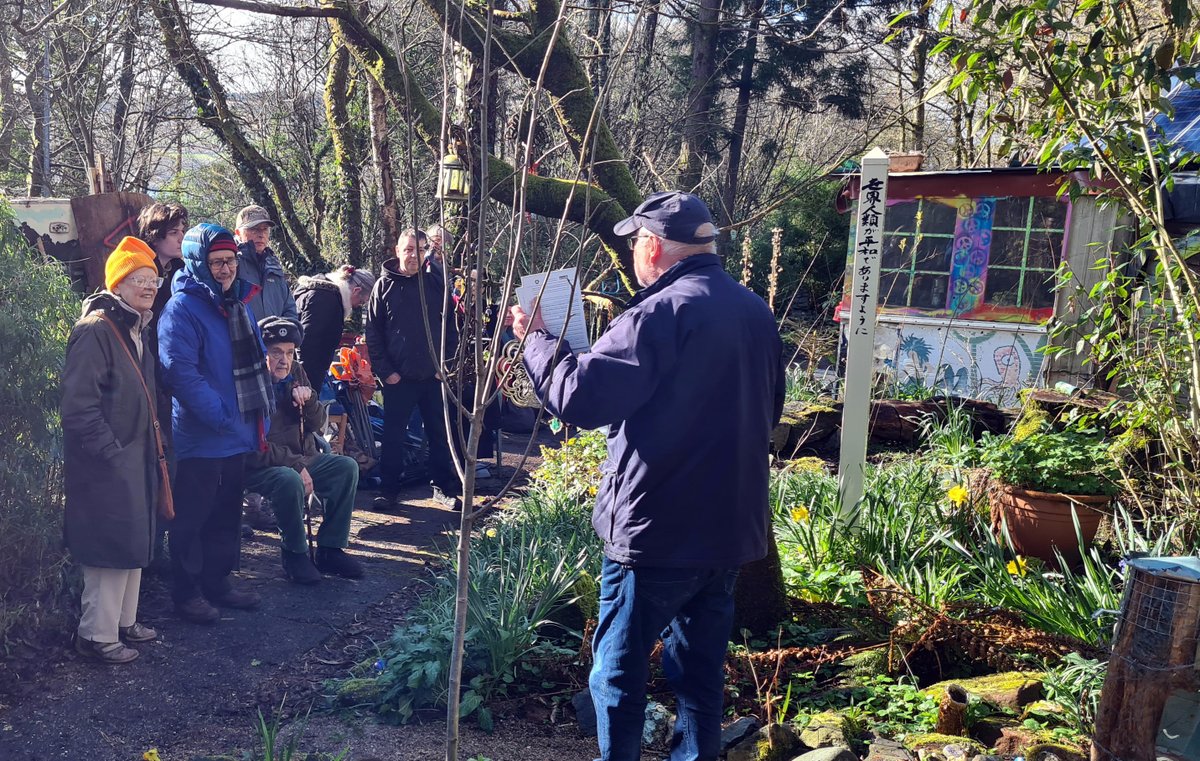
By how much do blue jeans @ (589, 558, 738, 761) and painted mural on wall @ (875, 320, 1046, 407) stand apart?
24.9 ft

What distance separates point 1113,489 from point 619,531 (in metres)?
3.33

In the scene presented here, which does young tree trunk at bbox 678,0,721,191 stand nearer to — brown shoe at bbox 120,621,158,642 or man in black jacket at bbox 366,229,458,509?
man in black jacket at bbox 366,229,458,509

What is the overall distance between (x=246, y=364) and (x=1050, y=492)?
4.12 m

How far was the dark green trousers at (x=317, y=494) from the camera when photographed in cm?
490

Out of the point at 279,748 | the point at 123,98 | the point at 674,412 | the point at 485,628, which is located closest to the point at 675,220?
the point at 674,412

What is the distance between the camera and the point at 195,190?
17203mm

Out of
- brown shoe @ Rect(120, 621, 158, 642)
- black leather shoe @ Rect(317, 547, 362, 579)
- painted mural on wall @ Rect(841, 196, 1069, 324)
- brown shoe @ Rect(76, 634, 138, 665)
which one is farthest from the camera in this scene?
painted mural on wall @ Rect(841, 196, 1069, 324)

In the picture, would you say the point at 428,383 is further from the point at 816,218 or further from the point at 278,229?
the point at 816,218

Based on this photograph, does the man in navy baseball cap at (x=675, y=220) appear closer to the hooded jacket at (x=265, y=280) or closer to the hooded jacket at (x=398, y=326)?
the hooded jacket at (x=265, y=280)

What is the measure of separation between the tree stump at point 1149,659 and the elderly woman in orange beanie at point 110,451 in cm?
369

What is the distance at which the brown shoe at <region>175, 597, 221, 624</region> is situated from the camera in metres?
4.50

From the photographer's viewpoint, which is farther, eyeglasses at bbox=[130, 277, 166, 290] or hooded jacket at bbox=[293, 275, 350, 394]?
hooded jacket at bbox=[293, 275, 350, 394]

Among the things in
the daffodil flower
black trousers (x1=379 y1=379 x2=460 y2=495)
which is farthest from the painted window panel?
black trousers (x1=379 y1=379 x2=460 y2=495)

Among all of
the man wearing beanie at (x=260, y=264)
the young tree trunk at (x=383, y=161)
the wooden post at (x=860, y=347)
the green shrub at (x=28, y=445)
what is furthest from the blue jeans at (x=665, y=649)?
the young tree trunk at (x=383, y=161)
